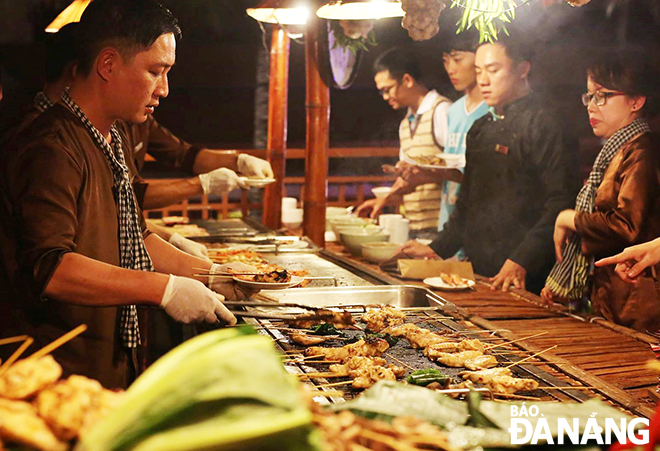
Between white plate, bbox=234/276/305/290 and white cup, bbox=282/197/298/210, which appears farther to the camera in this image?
white cup, bbox=282/197/298/210

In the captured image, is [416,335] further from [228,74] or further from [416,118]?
[228,74]

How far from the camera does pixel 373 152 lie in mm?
9453

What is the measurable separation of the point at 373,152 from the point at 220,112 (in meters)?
9.48

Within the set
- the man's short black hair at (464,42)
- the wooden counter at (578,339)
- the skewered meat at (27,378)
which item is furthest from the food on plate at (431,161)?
the skewered meat at (27,378)

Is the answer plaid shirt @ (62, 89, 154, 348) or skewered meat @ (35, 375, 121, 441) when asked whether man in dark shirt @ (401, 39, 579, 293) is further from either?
skewered meat @ (35, 375, 121, 441)

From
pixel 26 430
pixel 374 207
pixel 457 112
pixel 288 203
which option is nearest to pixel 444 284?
pixel 374 207

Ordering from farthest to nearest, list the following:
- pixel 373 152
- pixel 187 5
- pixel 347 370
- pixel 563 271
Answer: pixel 187 5, pixel 373 152, pixel 563 271, pixel 347 370

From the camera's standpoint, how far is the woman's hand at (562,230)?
4934 mm

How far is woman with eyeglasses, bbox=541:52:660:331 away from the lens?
13.9ft

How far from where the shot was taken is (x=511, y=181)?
5.75 m

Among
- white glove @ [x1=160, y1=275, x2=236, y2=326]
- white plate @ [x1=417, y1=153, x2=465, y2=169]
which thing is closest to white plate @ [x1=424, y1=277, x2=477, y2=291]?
white glove @ [x1=160, y1=275, x2=236, y2=326]

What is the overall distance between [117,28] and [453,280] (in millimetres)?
2551

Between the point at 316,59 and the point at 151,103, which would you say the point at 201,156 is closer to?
the point at 316,59

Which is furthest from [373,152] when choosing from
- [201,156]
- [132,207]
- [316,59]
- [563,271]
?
[132,207]
